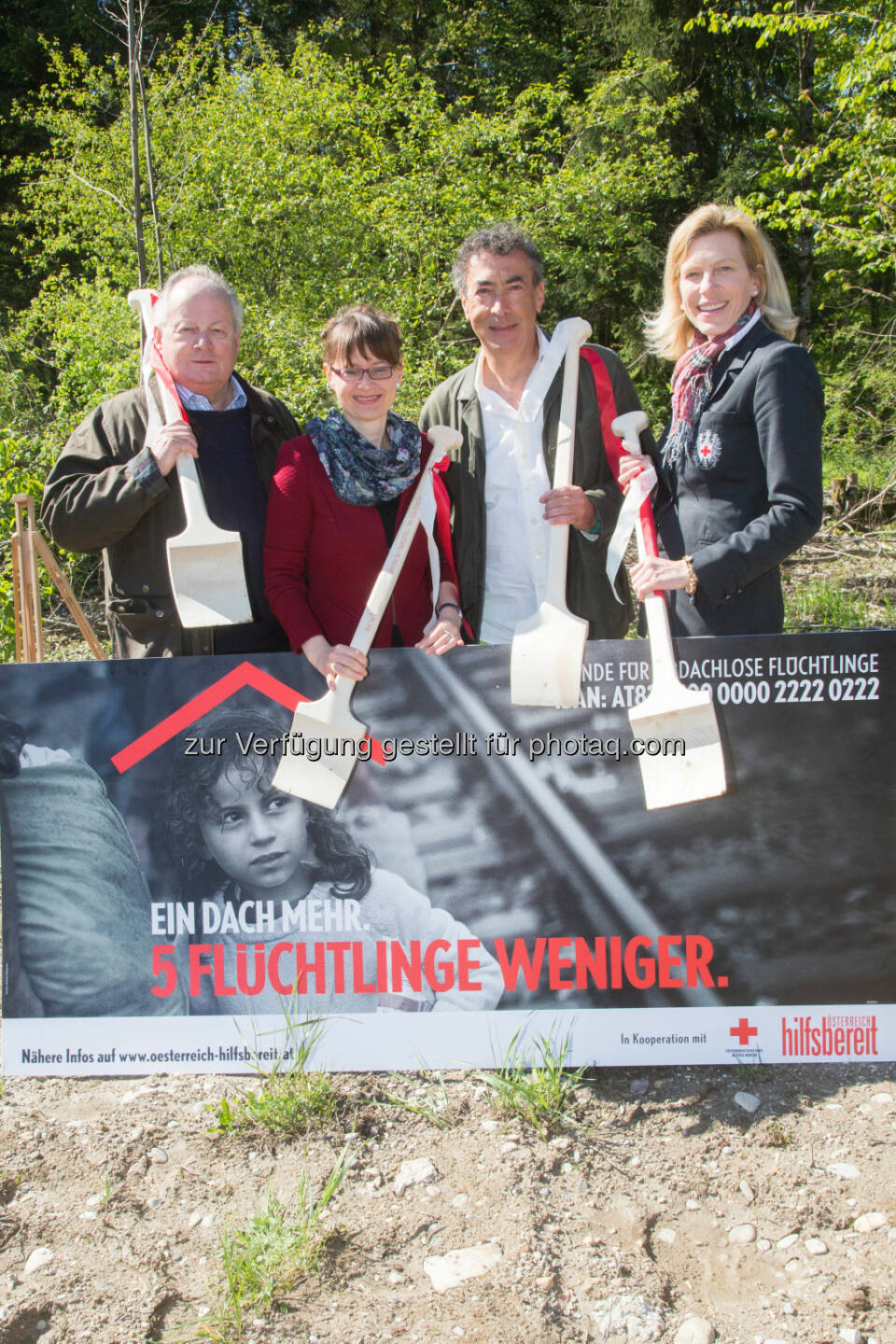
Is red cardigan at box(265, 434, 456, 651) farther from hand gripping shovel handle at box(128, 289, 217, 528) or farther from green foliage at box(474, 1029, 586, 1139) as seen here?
green foliage at box(474, 1029, 586, 1139)

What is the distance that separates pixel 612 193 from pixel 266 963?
41.1 feet

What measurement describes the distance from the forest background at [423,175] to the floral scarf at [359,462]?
3.31m

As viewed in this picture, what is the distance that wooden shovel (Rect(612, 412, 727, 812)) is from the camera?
95.4 inches

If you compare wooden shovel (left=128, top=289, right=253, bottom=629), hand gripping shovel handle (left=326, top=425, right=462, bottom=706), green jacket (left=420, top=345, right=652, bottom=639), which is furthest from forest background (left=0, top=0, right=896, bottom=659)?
hand gripping shovel handle (left=326, top=425, right=462, bottom=706)

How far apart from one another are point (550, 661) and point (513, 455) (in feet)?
2.20

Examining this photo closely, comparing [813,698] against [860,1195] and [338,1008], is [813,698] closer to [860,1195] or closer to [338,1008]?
[860,1195]

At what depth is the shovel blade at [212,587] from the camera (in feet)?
8.27

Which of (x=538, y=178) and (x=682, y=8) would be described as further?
(x=682, y=8)

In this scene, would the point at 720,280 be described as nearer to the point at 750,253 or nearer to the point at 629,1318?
the point at 750,253

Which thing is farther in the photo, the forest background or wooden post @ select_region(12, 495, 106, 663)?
the forest background

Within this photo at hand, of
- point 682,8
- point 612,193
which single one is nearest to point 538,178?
point 612,193

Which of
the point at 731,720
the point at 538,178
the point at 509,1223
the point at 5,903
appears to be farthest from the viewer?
the point at 538,178

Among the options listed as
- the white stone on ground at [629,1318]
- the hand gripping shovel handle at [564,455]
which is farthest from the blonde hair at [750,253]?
the white stone on ground at [629,1318]

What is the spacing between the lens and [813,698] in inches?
97.6
